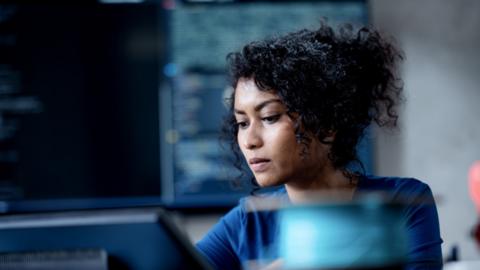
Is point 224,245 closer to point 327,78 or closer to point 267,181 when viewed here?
point 267,181

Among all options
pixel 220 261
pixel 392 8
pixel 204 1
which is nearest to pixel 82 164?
pixel 204 1

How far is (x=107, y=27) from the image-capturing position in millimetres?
3182

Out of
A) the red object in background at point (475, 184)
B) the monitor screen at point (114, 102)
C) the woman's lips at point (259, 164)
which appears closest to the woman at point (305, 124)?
the woman's lips at point (259, 164)

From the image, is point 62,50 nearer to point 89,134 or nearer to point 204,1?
point 89,134

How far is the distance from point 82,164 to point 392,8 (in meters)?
1.42

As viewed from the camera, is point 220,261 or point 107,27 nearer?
point 220,261

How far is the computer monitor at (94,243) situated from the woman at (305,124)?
21.6 inches

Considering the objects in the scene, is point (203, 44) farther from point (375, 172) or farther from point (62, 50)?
point (375, 172)

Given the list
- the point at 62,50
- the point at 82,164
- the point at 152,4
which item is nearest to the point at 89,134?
the point at 82,164

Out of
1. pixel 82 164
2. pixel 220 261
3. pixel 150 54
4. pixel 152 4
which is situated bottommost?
pixel 220 261

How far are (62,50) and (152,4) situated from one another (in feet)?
1.33

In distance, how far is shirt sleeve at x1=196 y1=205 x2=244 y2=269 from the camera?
1530 millimetres

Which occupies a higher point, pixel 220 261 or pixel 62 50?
pixel 62 50

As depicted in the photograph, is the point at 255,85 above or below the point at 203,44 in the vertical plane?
below
